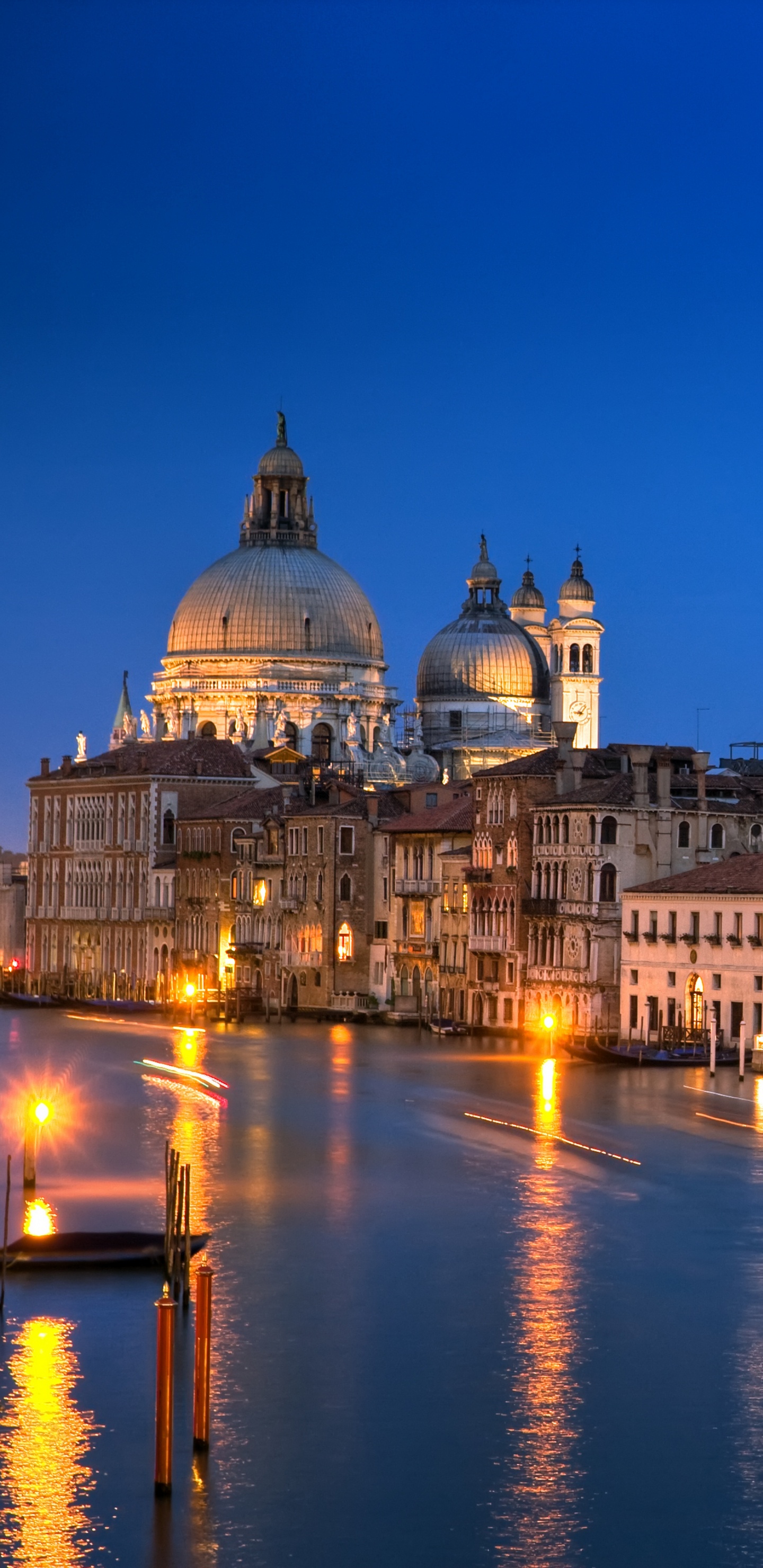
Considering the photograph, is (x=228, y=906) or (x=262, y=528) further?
(x=262, y=528)

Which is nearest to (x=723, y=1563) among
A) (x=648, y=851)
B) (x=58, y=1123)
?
(x=58, y=1123)

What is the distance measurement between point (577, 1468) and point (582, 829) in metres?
40.2

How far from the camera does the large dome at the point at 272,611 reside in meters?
108

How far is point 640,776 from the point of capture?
61.8 metres

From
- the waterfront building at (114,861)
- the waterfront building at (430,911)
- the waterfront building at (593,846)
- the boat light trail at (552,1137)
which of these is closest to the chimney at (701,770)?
the waterfront building at (593,846)

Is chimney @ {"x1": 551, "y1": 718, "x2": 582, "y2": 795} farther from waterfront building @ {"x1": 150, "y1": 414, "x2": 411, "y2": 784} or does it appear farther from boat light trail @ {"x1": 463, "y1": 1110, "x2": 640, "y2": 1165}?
waterfront building @ {"x1": 150, "y1": 414, "x2": 411, "y2": 784}

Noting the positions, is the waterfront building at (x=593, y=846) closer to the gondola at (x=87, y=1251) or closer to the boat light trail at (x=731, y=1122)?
the boat light trail at (x=731, y=1122)

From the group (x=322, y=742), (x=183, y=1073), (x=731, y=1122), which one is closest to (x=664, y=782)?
(x=183, y=1073)

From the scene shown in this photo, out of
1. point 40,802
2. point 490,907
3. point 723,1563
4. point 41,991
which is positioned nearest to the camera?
point 723,1563

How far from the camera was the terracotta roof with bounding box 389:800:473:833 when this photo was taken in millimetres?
71250

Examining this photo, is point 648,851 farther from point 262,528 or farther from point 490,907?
point 262,528

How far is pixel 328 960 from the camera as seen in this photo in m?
75.4

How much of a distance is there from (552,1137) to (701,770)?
825 inches

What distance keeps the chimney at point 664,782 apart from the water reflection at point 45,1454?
36214 mm
